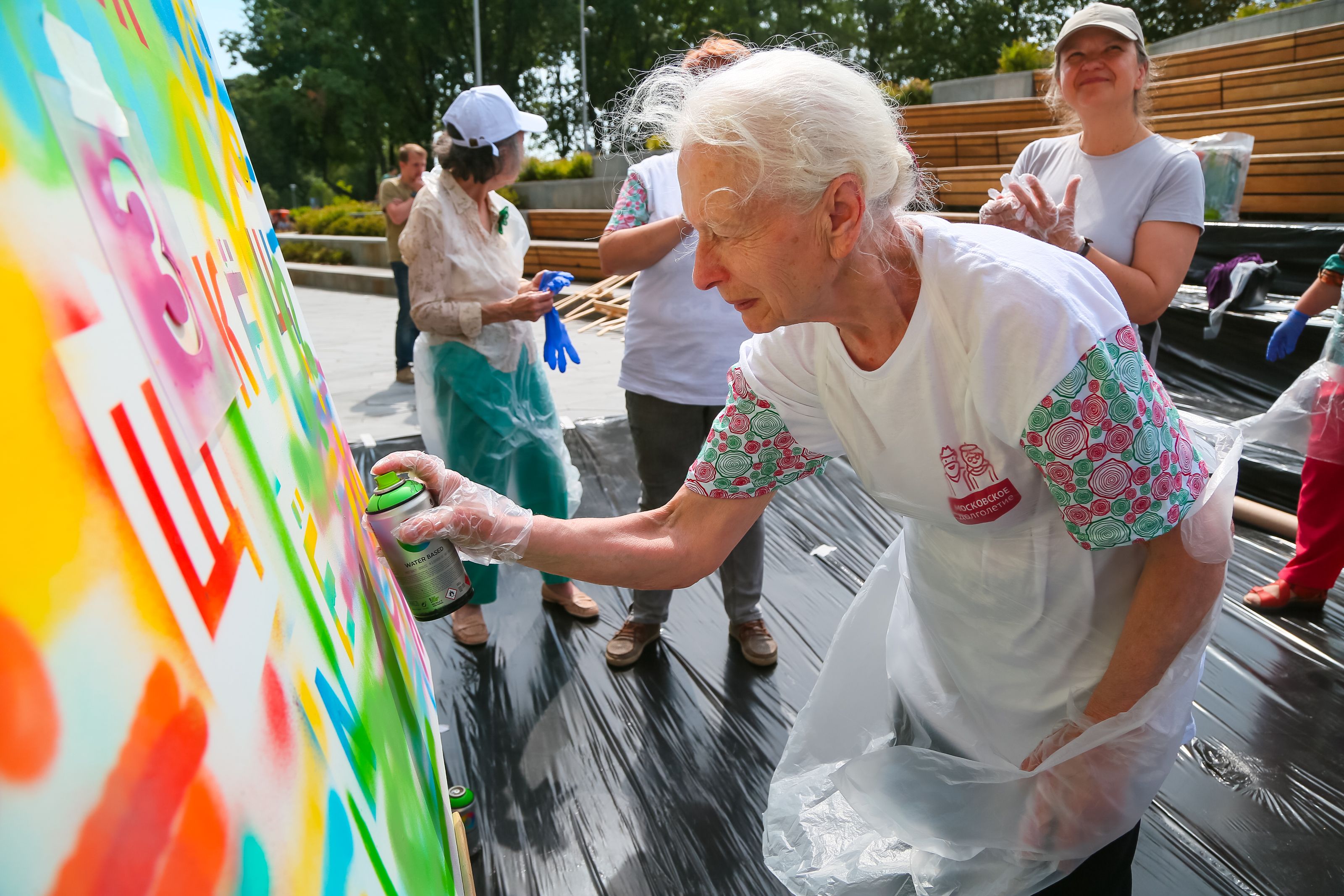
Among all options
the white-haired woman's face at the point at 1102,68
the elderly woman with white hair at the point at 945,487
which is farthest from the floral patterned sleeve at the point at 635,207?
the white-haired woman's face at the point at 1102,68

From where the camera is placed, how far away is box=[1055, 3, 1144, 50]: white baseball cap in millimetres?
2016

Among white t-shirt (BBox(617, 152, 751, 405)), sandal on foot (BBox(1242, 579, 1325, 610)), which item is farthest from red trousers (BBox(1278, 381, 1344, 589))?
white t-shirt (BBox(617, 152, 751, 405))

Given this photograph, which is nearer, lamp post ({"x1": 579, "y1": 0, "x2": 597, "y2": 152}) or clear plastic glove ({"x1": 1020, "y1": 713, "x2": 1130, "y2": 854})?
clear plastic glove ({"x1": 1020, "y1": 713, "x2": 1130, "y2": 854})

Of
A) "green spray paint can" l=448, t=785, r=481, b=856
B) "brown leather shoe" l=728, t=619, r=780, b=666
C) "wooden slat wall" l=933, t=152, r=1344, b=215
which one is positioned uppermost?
"wooden slat wall" l=933, t=152, r=1344, b=215

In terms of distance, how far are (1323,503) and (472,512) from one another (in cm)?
252

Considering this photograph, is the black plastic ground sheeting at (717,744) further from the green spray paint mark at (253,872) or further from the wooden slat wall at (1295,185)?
the wooden slat wall at (1295,185)

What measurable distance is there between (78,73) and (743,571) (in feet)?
7.10

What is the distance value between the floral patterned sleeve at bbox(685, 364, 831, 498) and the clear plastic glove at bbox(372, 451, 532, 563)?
297 mm

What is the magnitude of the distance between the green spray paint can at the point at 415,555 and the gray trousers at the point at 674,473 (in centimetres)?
137

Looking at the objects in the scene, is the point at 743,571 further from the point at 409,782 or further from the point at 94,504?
the point at 94,504

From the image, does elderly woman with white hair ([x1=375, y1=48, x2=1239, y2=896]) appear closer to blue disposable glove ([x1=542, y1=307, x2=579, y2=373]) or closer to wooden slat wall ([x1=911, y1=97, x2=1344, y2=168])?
blue disposable glove ([x1=542, y1=307, x2=579, y2=373])

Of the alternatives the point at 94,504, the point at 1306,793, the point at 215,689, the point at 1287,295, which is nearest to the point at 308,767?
the point at 215,689

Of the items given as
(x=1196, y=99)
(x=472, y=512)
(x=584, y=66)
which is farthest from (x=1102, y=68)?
(x=584, y=66)

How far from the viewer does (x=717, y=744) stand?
84.1 inches
